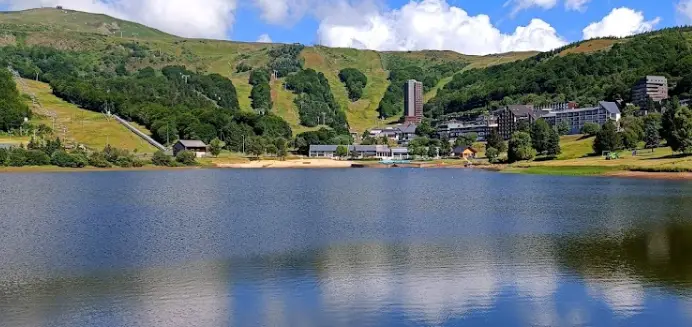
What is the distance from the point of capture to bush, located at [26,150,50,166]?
10925 centimetres

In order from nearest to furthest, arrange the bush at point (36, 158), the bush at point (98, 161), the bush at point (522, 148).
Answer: the bush at point (36, 158) < the bush at point (522, 148) < the bush at point (98, 161)

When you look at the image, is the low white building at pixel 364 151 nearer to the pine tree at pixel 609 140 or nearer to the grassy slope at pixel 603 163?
the grassy slope at pixel 603 163

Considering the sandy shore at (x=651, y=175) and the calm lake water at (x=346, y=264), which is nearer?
the calm lake water at (x=346, y=264)

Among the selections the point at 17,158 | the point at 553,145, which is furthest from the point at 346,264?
the point at 17,158

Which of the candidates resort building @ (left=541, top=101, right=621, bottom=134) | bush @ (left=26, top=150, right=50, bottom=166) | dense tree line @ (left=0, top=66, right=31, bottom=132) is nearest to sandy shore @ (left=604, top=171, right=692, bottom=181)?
resort building @ (left=541, top=101, right=621, bottom=134)

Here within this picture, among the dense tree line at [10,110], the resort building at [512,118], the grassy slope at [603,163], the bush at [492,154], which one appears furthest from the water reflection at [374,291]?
the resort building at [512,118]

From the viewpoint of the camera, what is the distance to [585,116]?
518ft

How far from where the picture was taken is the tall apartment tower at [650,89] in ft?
536

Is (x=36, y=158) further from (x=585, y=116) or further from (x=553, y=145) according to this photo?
(x=585, y=116)

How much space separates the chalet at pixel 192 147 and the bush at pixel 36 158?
30168 mm

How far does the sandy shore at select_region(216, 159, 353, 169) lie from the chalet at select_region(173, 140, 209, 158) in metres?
11.7

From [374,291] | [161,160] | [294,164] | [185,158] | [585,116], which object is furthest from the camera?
[585,116]

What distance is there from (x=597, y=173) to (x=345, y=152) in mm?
85436

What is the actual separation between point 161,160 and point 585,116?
100272mm
